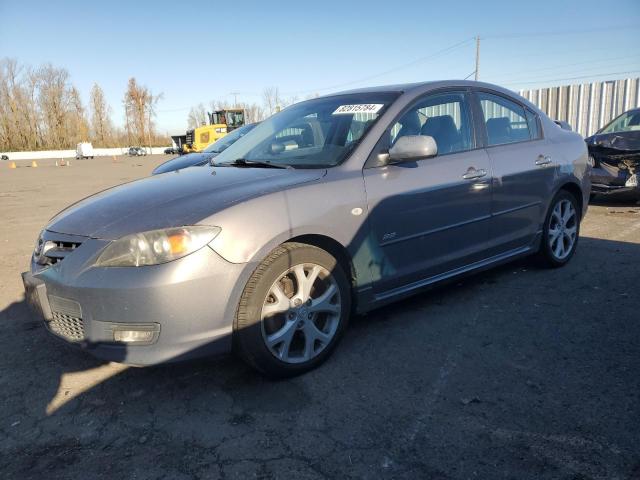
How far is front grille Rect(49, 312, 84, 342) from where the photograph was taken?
98.3 inches

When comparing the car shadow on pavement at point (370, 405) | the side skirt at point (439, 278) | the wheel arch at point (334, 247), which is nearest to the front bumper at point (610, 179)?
the side skirt at point (439, 278)

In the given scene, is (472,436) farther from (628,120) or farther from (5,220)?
(5,220)

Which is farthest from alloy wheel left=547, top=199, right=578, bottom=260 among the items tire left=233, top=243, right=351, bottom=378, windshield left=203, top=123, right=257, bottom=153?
windshield left=203, top=123, right=257, bottom=153

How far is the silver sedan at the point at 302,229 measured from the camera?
94.3 inches

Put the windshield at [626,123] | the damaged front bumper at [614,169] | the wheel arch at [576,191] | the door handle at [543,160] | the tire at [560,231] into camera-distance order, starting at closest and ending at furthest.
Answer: the door handle at [543,160], the tire at [560,231], the wheel arch at [576,191], the damaged front bumper at [614,169], the windshield at [626,123]

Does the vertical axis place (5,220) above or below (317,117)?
below

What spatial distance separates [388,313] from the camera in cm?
373

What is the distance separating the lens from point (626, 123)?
8.41 meters

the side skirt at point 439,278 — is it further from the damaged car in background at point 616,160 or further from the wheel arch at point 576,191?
the damaged car in background at point 616,160

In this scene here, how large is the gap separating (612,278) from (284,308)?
325 cm

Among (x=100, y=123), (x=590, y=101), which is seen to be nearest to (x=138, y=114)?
(x=100, y=123)

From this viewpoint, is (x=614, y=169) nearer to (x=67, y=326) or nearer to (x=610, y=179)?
(x=610, y=179)

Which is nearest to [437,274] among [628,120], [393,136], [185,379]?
[393,136]

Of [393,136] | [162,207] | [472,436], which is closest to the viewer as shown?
[472,436]
